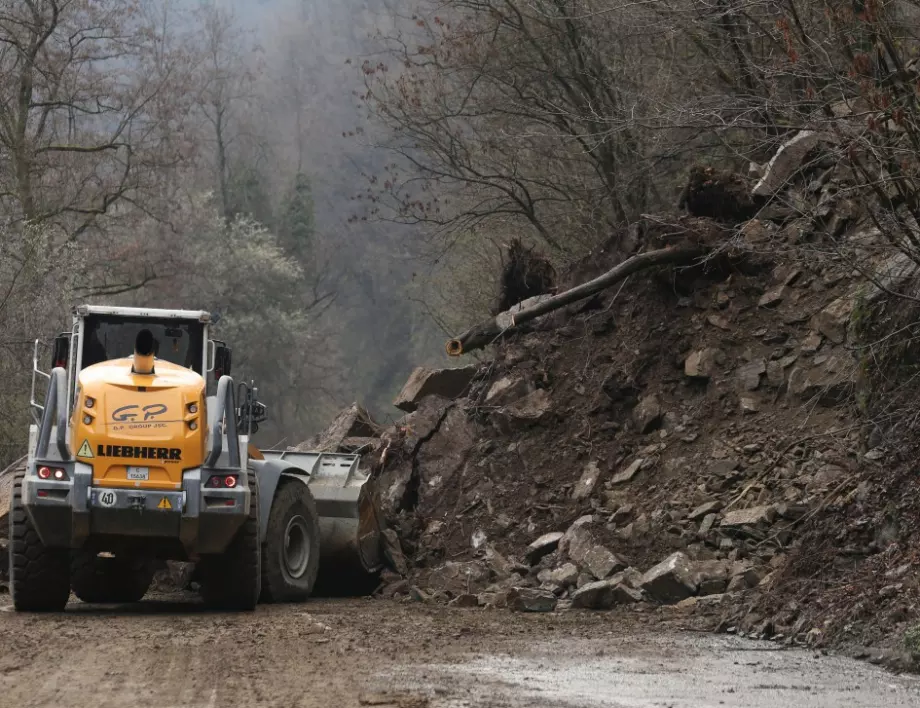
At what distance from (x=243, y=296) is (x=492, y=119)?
127ft

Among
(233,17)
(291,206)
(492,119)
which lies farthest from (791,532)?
(233,17)

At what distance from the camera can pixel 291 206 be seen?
7088 cm

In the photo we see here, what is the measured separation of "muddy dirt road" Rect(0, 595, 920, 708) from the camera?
316 inches

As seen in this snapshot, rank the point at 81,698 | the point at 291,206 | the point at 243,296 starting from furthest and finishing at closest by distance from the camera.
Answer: the point at 291,206 → the point at 243,296 → the point at 81,698

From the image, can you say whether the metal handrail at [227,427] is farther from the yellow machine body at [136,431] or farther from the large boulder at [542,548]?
the large boulder at [542,548]

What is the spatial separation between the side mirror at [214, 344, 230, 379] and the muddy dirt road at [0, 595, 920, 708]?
2650 mm

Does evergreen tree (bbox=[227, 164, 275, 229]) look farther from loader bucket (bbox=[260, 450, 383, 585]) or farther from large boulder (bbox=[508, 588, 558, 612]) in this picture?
large boulder (bbox=[508, 588, 558, 612])

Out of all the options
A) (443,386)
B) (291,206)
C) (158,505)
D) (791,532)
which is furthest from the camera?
(291,206)

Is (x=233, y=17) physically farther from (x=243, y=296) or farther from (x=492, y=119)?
(x=492, y=119)

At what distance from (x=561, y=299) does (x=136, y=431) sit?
7.19 m

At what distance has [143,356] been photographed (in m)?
13.3

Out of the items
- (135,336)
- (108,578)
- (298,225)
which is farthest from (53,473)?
(298,225)

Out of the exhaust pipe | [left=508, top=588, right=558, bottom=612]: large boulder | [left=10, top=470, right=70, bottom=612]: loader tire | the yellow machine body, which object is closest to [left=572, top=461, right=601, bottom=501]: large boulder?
[left=508, top=588, right=558, bottom=612]: large boulder

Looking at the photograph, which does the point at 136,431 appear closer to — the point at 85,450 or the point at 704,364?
the point at 85,450
